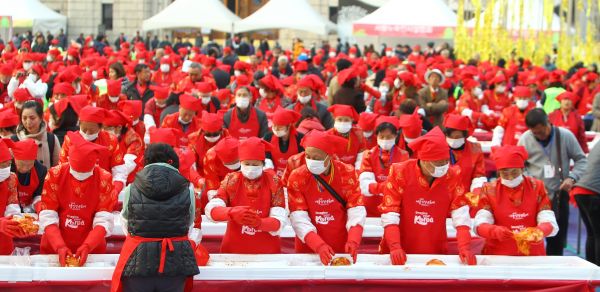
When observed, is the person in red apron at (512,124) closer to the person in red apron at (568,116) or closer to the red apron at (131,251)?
the person in red apron at (568,116)

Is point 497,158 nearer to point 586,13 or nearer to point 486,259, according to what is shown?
point 486,259

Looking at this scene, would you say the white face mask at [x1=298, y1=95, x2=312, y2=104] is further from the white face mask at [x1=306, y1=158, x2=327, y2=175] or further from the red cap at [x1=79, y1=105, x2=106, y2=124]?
the white face mask at [x1=306, y1=158, x2=327, y2=175]

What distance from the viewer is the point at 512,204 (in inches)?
287

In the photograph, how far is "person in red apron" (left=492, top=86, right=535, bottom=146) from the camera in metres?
12.1

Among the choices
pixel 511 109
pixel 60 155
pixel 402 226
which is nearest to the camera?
pixel 402 226

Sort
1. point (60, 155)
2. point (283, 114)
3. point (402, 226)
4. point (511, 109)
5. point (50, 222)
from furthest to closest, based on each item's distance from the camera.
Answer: point (511, 109) < point (283, 114) < point (60, 155) < point (402, 226) < point (50, 222)

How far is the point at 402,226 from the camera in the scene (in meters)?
7.29

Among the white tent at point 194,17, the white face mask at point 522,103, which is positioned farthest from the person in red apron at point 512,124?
the white tent at point 194,17

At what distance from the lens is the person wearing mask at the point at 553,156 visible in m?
9.45

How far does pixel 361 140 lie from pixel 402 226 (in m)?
2.75

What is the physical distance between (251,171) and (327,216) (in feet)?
2.12

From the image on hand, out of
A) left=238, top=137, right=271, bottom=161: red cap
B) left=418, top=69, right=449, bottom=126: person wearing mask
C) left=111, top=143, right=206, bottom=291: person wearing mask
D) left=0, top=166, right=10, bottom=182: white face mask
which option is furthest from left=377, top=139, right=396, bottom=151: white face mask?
left=418, top=69, right=449, bottom=126: person wearing mask

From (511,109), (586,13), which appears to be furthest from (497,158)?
(586,13)

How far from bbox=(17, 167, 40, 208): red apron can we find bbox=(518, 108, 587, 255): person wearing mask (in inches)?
177
